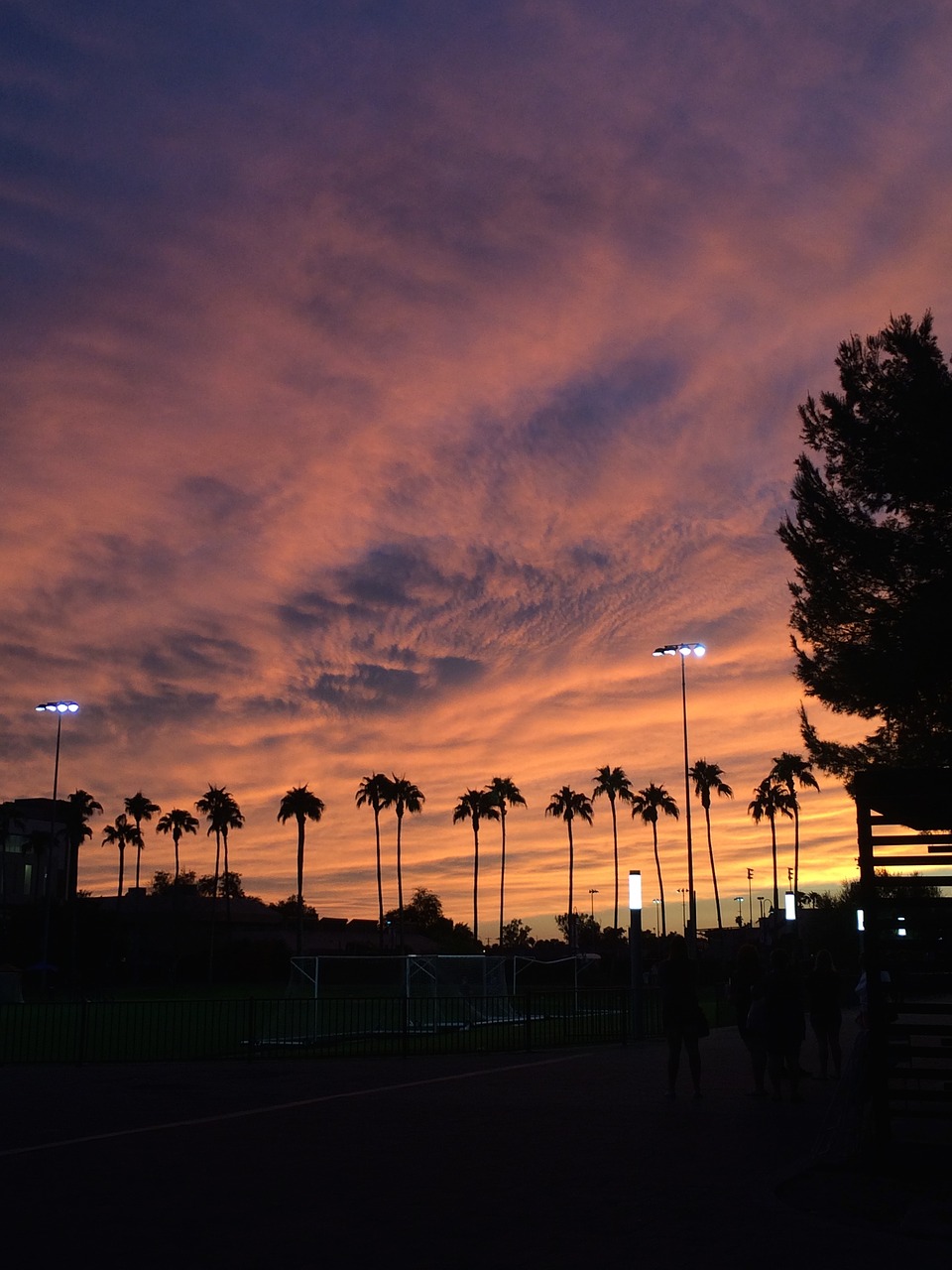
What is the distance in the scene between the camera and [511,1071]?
63.8 ft

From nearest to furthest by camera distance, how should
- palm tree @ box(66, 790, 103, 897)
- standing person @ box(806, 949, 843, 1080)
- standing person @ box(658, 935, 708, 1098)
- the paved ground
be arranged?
the paved ground → standing person @ box(658, 935, 708, 1098) → standing person @ box(806, 949, 843, 1080) → palm tree @ box(66, 790, 103, 897)

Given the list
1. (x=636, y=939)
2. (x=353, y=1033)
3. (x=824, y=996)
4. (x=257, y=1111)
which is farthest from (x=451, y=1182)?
(x=353, y=1033)

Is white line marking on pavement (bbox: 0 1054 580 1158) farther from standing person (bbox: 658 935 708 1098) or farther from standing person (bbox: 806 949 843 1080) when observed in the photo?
standing person (bbox: 806 949 843 1080)

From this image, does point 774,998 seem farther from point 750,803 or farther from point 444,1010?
point 750,803

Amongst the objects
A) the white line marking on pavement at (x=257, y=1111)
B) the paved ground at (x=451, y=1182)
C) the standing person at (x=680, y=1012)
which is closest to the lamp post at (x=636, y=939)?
the white line marking on pavement at (x=257, y=1111)

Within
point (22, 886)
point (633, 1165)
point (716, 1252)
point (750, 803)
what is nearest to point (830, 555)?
point (633, 1165)

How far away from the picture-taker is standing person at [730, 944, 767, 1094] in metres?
14.6

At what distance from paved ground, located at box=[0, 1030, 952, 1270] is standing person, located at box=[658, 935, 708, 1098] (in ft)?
1.64

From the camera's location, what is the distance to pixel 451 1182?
31.3ft

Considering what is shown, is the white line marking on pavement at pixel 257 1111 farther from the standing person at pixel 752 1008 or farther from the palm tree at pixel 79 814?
the palm tree at pixel 79 814

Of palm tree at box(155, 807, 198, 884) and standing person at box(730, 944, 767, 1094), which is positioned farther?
palm tree at box(155, 807, 198, 884)

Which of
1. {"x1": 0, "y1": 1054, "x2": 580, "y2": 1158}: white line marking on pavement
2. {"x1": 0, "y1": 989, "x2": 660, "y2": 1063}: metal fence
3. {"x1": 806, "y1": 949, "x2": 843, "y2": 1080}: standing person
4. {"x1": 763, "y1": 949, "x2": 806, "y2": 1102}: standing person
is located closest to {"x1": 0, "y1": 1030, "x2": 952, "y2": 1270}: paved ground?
{"x1": 0, "y1": 1054, "x2": 580, "y2": 1158}: white line marking on pavement

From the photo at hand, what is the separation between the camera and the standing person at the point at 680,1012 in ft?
47.6

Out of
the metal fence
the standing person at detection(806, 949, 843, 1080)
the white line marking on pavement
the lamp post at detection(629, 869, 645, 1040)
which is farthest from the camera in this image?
→ the lamp post at detection(629, 869, 645, 1040)
